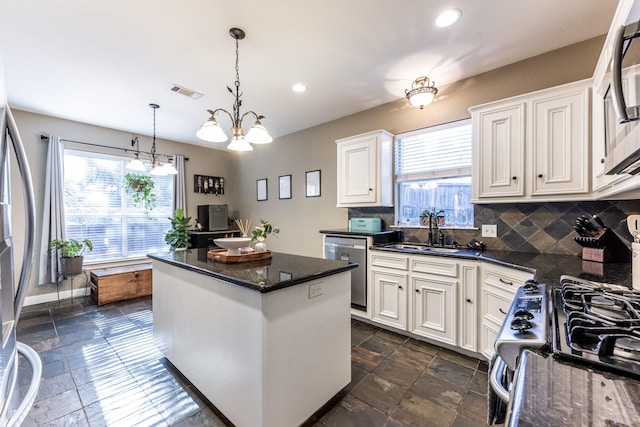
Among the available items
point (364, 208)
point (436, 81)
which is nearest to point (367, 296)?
point (364, 208)

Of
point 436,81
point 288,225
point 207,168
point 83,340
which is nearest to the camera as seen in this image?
point 83,340

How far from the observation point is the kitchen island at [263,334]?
1.40 metres

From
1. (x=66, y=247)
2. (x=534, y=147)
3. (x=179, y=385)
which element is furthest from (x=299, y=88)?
(x=66, y=247)

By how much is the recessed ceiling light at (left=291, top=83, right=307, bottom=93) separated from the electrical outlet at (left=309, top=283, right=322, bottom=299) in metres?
2.30

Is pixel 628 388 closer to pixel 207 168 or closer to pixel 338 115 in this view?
pixel 338 115

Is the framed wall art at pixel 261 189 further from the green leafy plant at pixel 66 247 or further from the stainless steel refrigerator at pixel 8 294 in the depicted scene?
the stainless steel refrigerator at pixel 8 294

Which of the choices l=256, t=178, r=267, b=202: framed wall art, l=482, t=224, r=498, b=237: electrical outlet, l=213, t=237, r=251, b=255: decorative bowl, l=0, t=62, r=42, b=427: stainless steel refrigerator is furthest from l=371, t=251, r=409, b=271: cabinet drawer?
l=256, t=178, r=267, b=202: framed wall art

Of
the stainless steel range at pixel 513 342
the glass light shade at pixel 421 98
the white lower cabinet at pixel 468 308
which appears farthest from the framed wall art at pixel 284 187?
the stainless steel range at pixel 513 342

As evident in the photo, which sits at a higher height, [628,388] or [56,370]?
[628,388]

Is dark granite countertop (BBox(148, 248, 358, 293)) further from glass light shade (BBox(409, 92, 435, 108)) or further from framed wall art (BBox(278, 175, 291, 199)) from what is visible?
framed wall art (BBox(278, 175, 291, 199))

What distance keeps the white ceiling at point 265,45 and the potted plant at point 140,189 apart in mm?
1407

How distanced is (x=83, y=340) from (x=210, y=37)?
309 centimetres

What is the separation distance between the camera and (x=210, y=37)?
7.11 feet

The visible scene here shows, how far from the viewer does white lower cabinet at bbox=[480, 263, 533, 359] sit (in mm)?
1933
